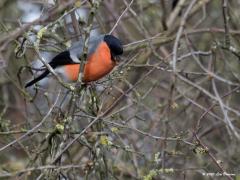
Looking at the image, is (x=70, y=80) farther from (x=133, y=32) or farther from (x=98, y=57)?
(x=133, y=32)

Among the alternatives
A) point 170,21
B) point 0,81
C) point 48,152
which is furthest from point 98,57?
point 0,81

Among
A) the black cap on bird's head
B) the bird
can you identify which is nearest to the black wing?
the bird

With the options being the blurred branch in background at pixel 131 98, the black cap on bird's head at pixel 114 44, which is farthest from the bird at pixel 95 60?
the blurred branch in background at pixel 131 98

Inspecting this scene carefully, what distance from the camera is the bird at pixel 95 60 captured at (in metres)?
4.52

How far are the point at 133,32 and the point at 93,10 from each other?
3786 mm

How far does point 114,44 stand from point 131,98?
0.52 meters

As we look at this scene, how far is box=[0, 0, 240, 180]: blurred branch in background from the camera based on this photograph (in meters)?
3.62

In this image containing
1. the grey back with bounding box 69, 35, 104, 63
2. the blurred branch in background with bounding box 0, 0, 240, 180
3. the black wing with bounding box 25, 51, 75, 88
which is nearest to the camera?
the blurred branch in background with bounding box 0, 0, 240, 180

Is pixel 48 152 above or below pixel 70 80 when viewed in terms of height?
below

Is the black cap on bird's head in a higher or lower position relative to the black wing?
higher

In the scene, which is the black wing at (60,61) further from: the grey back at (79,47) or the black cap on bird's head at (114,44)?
the black cap on bird's head at (114,44)

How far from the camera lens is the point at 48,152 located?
153 inches

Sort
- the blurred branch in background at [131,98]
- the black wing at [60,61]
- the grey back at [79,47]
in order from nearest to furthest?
the blurred branch in background at [131,98] → the grey back at [79,47] → the black wing at [60,61]

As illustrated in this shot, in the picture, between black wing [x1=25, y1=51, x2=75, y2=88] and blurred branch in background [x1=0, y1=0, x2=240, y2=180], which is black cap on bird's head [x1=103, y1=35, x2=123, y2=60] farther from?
black wing [x1=25, y1=51, x2=75, y2=88]
